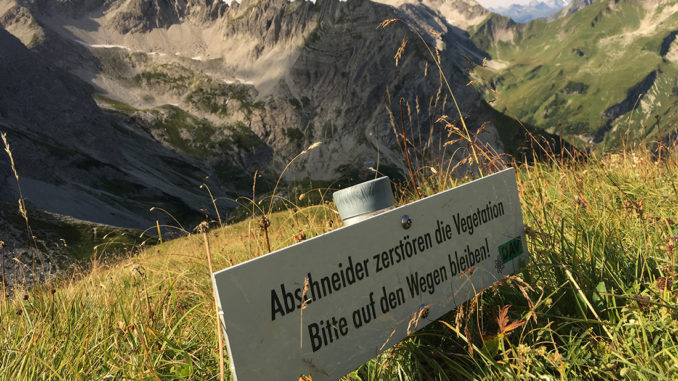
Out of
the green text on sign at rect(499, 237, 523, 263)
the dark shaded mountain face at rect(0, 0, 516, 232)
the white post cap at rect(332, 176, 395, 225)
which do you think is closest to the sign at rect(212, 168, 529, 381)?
the green text on sign at rect(499, 237, 523, 263)

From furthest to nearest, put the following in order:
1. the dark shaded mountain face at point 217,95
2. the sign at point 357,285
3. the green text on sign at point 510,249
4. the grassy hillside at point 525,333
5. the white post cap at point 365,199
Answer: the dark shaded mountain face at point 217,95 < the green text on sign at point 510,249 < the white post cap at point 365,199 < the grassy hillside at point 525,333 < the sign at point 357,285

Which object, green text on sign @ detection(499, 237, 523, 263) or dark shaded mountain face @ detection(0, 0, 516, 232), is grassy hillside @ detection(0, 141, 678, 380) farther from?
dark shaded mountain face @ detection(0, 0, 516, 232)

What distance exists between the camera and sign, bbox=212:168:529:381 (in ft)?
5.35

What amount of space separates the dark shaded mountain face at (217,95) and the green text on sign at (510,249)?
9751 cm

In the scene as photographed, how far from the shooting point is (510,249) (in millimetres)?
2680

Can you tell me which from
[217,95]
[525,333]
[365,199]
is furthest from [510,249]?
[217,95]

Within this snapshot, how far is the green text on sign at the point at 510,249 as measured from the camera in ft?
8.63

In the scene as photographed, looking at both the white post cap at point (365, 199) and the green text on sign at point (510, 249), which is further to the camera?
the green text on sign at point (510, 249)

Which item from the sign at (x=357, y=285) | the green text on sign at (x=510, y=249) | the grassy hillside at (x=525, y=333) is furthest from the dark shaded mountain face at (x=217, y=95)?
the sign at (x=357, y=285)

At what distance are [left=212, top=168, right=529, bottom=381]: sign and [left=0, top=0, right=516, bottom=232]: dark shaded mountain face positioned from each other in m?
97.6

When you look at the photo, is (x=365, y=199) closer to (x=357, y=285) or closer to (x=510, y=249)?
(x=357, y=285)

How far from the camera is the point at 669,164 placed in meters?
4.62

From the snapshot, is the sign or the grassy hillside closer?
the sign

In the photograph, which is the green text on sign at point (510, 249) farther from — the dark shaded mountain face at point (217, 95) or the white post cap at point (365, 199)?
the dark shaded mountain face at point (217, 95)
